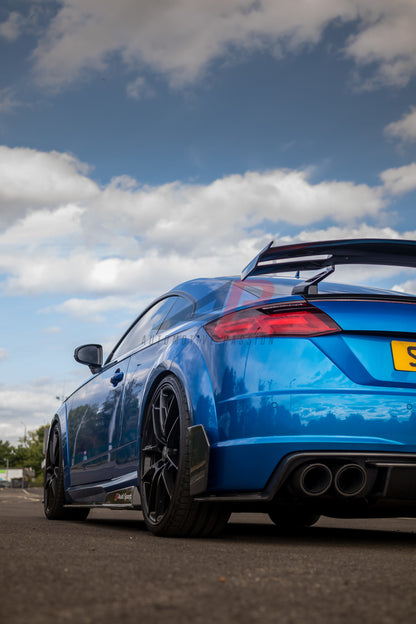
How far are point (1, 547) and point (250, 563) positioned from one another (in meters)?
1.08

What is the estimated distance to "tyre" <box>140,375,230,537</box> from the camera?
3781 millimetres

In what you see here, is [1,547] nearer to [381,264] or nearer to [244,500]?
[244,500]

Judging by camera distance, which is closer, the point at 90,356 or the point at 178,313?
the point at 178,313

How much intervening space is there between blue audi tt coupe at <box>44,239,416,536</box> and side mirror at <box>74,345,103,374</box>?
205cm

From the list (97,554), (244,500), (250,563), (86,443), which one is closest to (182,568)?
(250,563)

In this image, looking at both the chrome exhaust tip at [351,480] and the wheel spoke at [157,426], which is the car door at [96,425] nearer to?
the wheel spoke at [157,426]

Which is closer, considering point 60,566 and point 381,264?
point 60,566

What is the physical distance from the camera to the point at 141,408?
4.52 metres

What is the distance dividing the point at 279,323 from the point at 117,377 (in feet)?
6.76

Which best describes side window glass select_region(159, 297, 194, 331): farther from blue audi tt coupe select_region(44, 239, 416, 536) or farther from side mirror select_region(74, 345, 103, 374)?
side mirror select_region(74, 345, 103, 374)

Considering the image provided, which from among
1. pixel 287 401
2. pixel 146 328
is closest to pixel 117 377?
pixel 146 328

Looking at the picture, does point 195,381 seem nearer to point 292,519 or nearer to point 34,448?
point 292,519

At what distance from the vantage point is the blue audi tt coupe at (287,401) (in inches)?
131

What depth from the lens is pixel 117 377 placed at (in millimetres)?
5316
